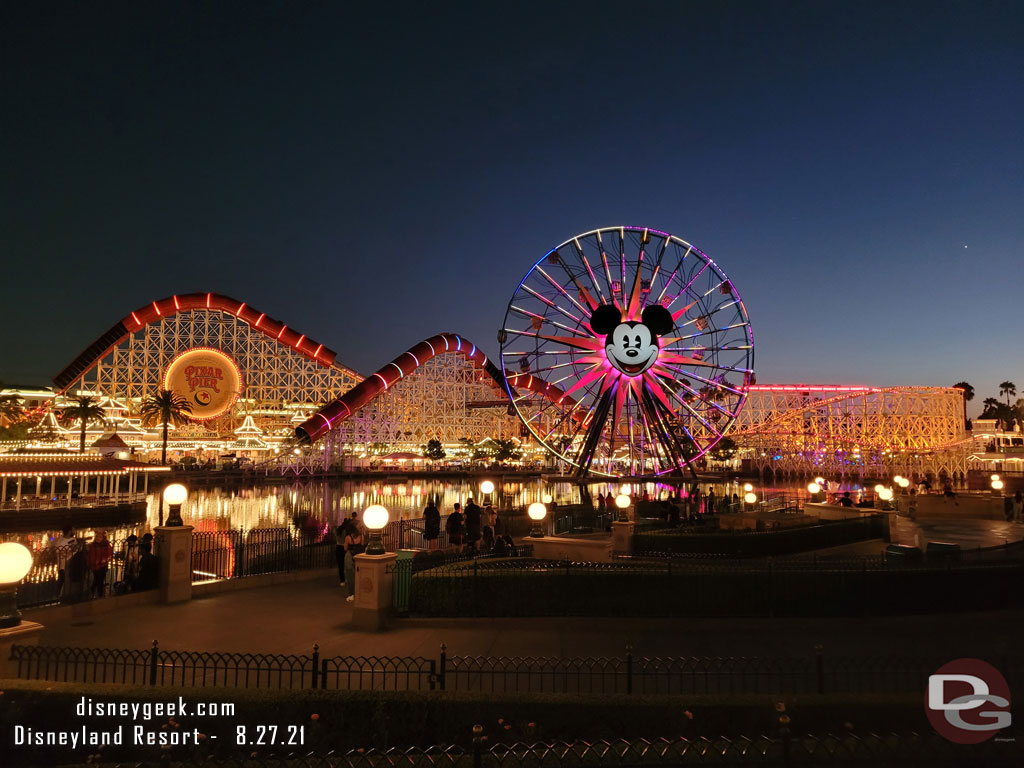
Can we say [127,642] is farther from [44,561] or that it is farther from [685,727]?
[44,561]

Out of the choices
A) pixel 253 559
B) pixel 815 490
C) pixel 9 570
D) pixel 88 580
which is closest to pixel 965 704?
pixel 9 570

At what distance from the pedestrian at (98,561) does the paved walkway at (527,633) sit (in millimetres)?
1296

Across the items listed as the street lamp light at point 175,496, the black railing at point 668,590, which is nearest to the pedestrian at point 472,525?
the black railing at point 668,590

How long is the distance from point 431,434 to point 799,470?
50.1 meters

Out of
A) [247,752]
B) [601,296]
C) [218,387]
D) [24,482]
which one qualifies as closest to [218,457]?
[218,387]

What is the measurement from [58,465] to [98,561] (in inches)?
1050

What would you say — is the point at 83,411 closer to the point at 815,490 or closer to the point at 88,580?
the point at 88,580

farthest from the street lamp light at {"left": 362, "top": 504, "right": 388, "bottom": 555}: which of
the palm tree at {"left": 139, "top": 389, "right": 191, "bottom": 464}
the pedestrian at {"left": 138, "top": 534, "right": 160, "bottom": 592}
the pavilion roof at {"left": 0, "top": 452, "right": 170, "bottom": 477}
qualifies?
the palm tree at {"left": 139, "top": 389, "right": 191, "bottom": 464}

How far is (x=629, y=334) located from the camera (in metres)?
28.3

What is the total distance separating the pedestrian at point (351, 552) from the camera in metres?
13.3

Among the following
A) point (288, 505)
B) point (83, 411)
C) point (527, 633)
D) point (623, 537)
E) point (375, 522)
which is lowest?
point (288, 505)

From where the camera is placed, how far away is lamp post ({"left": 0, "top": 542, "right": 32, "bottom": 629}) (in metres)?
6.39

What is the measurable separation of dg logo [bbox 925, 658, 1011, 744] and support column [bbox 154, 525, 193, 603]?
483 inches

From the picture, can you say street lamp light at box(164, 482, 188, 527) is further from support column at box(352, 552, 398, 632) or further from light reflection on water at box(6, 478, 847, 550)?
light reflection on water at box(6, 478, 847, 550)
